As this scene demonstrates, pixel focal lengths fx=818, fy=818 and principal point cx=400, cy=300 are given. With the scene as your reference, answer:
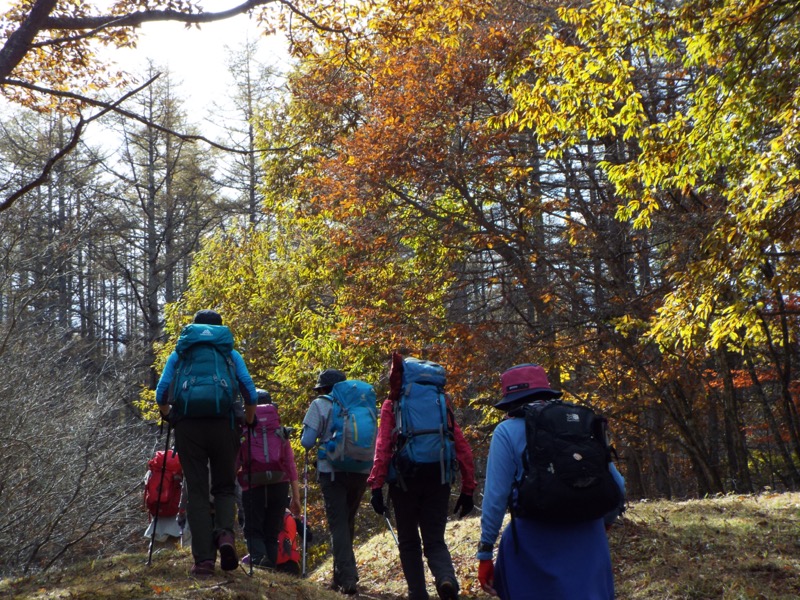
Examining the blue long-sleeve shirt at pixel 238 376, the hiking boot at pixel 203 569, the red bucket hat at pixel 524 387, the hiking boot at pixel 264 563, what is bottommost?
the hiking boot at pixel 264 563

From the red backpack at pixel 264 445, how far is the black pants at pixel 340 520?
1.92ft

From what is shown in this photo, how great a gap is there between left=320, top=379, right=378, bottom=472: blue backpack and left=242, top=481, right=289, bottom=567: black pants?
921mm

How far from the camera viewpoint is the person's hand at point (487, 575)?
3.91 m

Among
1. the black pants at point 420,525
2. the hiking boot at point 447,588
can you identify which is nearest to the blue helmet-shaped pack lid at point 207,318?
the black pants at point 420,525

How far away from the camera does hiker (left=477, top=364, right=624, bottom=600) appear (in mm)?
3752

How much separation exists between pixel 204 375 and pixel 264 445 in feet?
6.79

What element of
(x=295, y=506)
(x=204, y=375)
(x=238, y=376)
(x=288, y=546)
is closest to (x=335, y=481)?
(x=295, y=506)

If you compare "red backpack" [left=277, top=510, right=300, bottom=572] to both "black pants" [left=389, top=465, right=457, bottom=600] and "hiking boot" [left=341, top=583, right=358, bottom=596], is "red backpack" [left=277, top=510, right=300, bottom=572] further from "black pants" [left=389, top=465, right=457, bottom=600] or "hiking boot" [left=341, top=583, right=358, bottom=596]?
"black pants" [left=389, top=465, right=457, bottom=600]

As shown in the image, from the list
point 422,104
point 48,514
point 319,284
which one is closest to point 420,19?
point 422,104

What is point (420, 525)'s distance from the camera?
625 cm

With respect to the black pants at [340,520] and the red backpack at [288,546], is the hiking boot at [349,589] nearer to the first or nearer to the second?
the black pants at [340,520]

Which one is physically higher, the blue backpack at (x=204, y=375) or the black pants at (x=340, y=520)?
the blue backpack at (x=204, y=375)

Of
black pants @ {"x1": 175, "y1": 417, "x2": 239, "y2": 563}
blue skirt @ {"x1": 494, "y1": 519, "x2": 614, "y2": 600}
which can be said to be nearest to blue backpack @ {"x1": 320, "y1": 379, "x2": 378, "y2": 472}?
black pants @ {"x1": 175, "y1": 417, "x2": 239, "y2": 563}

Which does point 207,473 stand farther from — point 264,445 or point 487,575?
point 487,575
